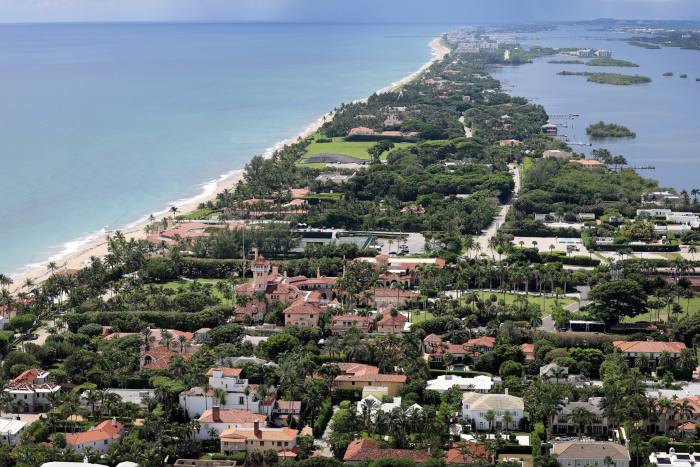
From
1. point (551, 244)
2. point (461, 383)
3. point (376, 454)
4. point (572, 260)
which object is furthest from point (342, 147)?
point (376, 454)

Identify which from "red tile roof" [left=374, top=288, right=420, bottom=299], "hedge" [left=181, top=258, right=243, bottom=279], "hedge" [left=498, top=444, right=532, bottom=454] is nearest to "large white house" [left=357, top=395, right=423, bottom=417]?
"hedge" [left=498, top=444, right=532, bottom=454]

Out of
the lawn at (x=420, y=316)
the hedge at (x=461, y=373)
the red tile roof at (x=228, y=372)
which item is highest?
the red tile roof at (x=228, y=372)

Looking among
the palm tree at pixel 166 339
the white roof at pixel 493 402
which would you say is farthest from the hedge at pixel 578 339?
the palm tree at pixel 166 339

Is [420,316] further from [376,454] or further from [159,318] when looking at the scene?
[376,454]

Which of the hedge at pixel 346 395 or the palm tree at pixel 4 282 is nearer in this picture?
the hedge at pixel 346 395

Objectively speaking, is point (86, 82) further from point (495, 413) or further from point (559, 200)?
point (495, 413)

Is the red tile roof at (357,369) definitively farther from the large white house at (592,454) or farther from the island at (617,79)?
the island at (617,79)
